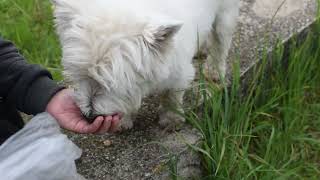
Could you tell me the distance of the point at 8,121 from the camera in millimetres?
1892

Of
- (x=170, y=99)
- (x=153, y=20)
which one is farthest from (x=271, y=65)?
(x=153, y=20)

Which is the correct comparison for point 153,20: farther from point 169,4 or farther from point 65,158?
point 65,158

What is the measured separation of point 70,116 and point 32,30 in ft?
4.75

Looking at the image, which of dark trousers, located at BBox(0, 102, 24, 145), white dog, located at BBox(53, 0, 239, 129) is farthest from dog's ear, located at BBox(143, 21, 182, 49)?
dark trousers, located at BBox(0, 102, 24, 145)

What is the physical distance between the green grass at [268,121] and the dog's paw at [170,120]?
0.08 metres

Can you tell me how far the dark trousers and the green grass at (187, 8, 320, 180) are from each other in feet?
2.39

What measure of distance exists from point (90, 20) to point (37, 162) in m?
0.68

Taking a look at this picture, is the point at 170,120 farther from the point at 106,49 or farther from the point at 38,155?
the point at 38,155

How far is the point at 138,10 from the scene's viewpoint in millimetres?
1990

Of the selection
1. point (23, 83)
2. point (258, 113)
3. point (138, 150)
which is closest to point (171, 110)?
point (138, 150)

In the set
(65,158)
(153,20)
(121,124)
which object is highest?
(153,20)

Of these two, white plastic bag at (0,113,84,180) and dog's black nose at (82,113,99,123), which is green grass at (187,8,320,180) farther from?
white plastic bag at (0,113,84,180)

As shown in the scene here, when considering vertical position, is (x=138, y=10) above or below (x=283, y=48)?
above

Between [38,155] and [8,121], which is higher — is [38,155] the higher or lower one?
the higher one
